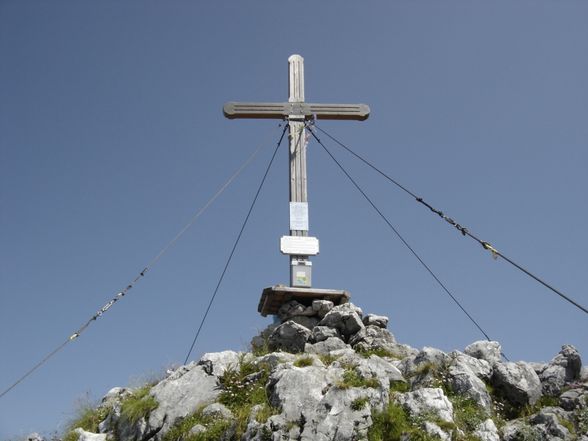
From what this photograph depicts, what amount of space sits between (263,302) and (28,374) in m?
6.18

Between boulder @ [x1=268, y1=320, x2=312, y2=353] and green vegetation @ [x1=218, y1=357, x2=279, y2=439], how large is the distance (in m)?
1.44

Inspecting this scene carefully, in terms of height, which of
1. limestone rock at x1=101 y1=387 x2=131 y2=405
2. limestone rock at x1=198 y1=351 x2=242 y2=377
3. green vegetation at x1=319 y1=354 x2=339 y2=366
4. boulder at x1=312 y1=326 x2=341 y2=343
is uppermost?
boulder at x1=312 y1=326 x2=341 y2=343

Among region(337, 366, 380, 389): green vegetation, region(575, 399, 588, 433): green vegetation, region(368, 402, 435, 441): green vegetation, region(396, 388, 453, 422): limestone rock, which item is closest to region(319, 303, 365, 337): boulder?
region(337, 366, 380, 389): green vegetation

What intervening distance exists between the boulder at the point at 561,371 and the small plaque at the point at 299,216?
23.7 feet

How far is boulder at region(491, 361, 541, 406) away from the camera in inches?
527

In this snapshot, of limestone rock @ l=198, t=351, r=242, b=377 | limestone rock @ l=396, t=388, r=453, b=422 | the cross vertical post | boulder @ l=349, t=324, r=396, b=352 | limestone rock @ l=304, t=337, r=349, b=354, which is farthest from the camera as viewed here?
the cross vertical post

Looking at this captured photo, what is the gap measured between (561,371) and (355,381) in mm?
4878

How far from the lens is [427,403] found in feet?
40.3

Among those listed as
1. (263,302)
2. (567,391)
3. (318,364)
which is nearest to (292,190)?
(263,302)

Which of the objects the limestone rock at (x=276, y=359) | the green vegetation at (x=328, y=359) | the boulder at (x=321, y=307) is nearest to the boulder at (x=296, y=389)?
the limestone rock at (x=276, y=359)

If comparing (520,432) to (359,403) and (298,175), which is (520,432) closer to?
(359,403)

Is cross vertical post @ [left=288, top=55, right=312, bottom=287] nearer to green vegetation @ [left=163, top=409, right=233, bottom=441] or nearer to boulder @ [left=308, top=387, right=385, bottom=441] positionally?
boulder @ [left=308, top=387, right=385, bottom=441]

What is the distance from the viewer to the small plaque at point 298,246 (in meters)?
17.2

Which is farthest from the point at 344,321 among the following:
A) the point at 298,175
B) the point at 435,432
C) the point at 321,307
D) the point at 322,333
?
the point at 435,432
